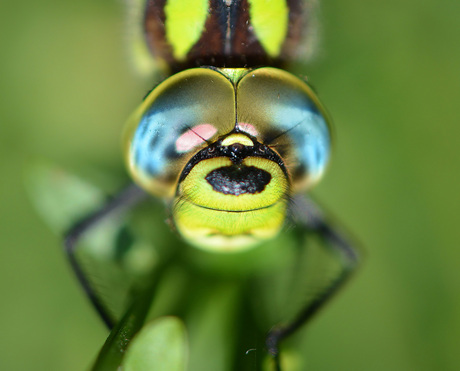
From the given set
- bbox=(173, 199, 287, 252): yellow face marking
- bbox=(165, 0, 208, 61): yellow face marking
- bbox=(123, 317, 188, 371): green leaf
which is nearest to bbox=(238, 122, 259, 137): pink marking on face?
bbox=(173, 199, 287, 252): yellow face marking

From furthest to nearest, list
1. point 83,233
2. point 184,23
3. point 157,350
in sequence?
point 83,233 < point 184,23 < point 157,350

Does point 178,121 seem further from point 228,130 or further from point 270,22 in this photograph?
point 270,22

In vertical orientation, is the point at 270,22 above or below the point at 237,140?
above

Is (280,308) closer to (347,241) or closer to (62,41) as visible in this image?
(347,241)

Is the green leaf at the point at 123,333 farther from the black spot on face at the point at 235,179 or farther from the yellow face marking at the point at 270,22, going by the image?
the yellow face marking at the point at 270,22

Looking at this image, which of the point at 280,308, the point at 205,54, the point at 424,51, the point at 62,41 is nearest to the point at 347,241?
the point at 280,308

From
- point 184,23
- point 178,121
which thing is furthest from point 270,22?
point 178,121

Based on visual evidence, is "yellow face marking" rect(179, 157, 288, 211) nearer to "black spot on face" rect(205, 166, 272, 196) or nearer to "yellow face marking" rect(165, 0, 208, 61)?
"black spot on face" rect(205, 166, 272, 196)

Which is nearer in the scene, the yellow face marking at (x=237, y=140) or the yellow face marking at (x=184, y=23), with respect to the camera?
the yellow face marking at (x=237, y=140)

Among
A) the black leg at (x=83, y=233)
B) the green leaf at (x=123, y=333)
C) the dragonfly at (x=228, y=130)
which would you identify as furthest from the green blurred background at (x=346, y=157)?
the dragonfly at (x=228, y=130)
